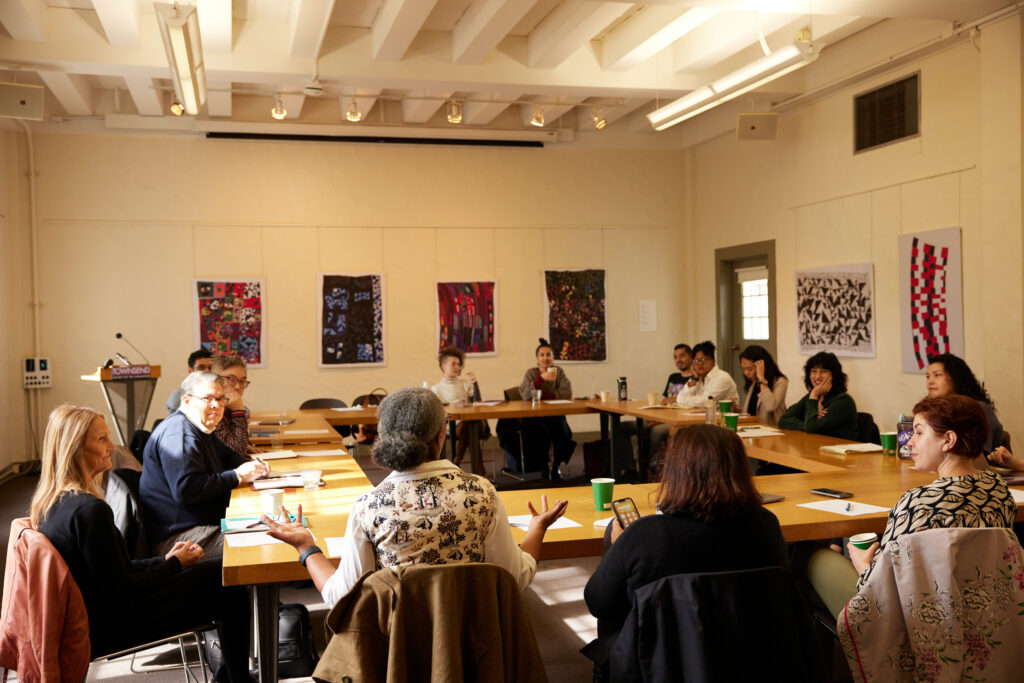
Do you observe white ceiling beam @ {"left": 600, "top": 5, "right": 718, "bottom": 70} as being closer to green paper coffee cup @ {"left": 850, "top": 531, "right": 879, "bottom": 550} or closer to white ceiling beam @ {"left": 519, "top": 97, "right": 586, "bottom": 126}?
white ceiling beam @ {"left": 519, "top": 97, "right": 586, "bottom": 126}

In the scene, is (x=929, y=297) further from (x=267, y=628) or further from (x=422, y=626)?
(x=422, y=626)

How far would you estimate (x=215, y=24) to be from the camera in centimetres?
630

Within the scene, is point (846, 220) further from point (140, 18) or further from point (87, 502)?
point (87, 502)

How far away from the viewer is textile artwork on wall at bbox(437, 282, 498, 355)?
10.0 meters

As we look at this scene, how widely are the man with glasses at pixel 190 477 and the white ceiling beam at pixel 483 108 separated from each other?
565 cm

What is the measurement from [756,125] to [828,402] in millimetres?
3446

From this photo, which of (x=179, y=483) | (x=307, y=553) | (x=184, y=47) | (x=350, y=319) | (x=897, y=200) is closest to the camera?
(x=307, y=553)

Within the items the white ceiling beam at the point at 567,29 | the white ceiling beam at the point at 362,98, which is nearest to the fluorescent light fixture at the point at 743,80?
the white ceiling beam at the point at 567,29

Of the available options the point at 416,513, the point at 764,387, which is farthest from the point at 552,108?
the point at 416,513

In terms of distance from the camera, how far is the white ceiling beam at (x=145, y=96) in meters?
7.84

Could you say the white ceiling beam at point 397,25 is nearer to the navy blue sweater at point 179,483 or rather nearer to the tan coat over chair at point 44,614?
the navy blue sweater at point 179,483

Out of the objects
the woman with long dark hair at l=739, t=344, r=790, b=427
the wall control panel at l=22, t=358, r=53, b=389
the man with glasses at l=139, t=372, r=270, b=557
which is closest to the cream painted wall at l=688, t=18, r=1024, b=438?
the woman with long dark hair at l=739, t=344, r=790, b=427

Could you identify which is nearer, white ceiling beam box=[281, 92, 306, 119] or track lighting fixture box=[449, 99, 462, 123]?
track lighting fixture box=[449, 99, 462, 123]

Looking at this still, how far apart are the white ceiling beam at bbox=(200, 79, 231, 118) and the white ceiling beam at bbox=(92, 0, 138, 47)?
1.32 m
